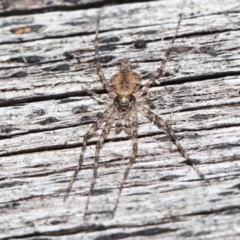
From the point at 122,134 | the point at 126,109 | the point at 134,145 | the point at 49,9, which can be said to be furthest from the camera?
the point at 49,9

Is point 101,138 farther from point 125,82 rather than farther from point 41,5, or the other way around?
point 41,5

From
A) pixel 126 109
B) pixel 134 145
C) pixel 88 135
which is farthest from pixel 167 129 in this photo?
Answer: pixel 88 135

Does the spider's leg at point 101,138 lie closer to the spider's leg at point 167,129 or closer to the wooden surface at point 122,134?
the wooden surface at point 122,134

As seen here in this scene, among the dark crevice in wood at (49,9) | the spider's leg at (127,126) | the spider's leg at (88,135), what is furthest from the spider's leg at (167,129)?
the dark crevice in wood at (49,9)

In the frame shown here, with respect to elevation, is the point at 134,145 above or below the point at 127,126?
below

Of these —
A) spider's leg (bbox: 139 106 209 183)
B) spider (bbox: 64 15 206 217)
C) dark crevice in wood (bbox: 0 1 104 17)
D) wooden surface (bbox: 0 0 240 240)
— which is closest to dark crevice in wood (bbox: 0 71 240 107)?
wooden surface (bbox: 0 0 240 240)

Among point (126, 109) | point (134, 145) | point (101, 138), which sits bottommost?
point (134, 145)

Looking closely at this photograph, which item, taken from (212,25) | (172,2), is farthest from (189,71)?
(172,2)

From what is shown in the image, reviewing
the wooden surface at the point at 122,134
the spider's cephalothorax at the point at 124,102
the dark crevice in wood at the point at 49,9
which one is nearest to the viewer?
the wooden surface at the point at 122,134

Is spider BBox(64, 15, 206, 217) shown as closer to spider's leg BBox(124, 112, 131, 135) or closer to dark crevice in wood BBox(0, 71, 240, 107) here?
spider's leg BBox(124, 112, 131, 135)

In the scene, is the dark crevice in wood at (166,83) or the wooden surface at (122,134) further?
the dark crevice in wood at (166,83)
